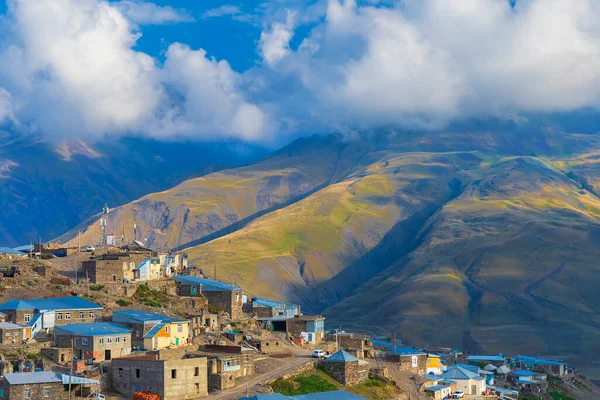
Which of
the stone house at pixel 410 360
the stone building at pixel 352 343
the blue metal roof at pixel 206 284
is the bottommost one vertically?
the stone house at pixel 410 360

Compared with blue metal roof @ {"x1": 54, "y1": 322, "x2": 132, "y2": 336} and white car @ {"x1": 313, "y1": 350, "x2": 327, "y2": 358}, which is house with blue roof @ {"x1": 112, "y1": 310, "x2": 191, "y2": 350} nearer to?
Answer: blue metal roof @ {"x1": 54, "y1": 322, "x2": 132, "y2": 336}

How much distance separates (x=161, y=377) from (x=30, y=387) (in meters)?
6.63

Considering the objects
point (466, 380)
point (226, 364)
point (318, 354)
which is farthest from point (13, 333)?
point (466, 380)

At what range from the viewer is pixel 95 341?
5512cm

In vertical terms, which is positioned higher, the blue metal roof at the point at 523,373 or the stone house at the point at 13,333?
the stone house at the point at 13,333

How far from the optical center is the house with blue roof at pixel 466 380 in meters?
75.8

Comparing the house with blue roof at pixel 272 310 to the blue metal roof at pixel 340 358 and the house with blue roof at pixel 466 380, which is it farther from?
the blue metal roof at pixel 340 358

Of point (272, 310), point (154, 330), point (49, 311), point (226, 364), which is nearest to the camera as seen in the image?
point (226, 364)

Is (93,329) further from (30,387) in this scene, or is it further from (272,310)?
(272,310)

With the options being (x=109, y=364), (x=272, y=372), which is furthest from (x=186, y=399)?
(x=272, y=372)

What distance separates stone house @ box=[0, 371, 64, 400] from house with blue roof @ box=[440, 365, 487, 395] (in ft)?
120

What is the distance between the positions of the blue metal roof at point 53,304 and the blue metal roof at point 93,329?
7.86 ft

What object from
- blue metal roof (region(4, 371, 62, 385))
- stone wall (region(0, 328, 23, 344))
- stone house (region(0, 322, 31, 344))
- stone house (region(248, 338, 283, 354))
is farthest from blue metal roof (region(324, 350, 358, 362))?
blue metal roof (region(4, 371, 62, 385))

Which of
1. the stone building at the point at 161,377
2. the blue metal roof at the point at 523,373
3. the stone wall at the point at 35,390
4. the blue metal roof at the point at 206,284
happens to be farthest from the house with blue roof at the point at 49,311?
the blue metal roof at the point at 523,373
